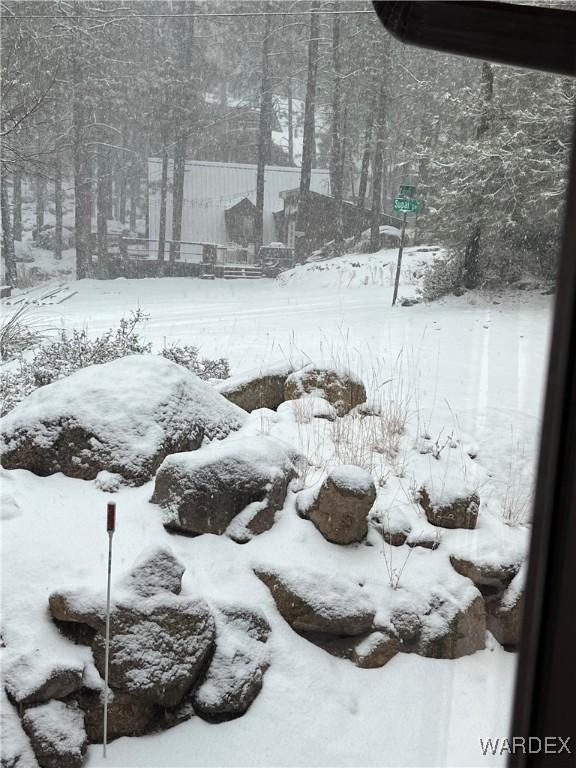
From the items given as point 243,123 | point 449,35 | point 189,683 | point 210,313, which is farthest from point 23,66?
point 449,35

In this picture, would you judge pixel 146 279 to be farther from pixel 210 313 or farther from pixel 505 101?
pixel 505 101

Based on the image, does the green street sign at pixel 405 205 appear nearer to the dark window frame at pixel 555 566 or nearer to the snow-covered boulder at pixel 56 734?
the snow-covered boulder at pixel 56 734

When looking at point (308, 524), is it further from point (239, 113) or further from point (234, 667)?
point (239, 113)

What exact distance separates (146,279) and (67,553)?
1088mm

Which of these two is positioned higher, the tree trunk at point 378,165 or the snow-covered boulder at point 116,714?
the tree trunk at point 378,165

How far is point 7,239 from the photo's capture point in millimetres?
2264

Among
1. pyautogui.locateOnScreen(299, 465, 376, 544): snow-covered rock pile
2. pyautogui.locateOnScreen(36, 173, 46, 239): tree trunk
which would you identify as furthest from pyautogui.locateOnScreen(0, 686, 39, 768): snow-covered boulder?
pyautogui.locateOnScreen(36, 173, 46, 239): tree trunk

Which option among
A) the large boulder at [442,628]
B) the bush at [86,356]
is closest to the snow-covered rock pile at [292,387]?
the bush at [86,356]

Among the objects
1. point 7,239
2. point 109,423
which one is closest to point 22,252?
point 7,239

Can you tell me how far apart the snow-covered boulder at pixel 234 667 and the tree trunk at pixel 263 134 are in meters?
1.24

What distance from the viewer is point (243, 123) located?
222 cm

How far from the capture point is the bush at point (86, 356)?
227 centimetres

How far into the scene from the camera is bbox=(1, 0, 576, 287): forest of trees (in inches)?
79.2

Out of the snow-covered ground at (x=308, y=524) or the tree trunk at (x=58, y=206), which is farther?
the tree trunk at (x=58, y=206)
